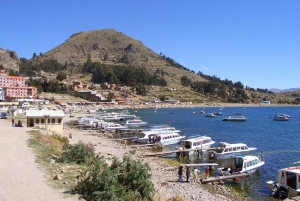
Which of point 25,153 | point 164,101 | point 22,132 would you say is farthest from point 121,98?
point 25,153

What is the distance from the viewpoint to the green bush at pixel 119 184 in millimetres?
14682

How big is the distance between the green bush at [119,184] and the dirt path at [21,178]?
115 cm

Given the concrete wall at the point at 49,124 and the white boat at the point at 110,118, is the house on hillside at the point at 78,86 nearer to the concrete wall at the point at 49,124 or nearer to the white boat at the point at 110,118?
the white boat at the point at 110,118

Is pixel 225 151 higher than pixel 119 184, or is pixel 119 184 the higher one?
pixel 119 184

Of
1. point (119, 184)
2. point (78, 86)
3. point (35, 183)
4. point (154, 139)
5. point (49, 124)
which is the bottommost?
point (154, 139)

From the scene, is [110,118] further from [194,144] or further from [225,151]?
[225,151]

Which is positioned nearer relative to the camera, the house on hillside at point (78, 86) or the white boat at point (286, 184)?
the white boat at point (286, 184)

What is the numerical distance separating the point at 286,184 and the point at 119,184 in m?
14.5

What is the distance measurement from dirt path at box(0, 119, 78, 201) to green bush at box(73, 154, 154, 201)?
45.3 inches

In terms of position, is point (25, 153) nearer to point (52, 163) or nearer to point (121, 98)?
point (52, 163)

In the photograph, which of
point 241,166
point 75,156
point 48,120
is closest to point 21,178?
point 75,156

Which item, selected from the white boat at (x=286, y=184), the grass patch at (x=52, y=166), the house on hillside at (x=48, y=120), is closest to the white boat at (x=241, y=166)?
the white boat at (x=286, y=184)

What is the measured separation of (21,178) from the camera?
57.5 feet

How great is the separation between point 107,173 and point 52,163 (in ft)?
25.5
